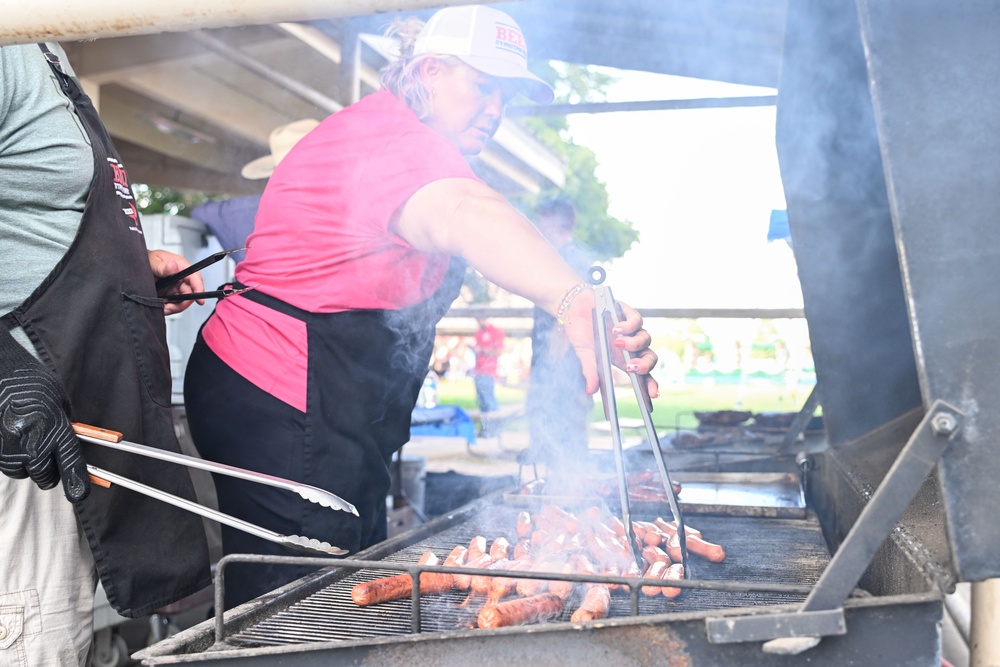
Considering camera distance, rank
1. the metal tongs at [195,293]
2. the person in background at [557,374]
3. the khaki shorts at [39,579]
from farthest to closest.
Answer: the person in background at [557,374]
the metal tongs at [195,293]
the khaki shorts at [39,579]

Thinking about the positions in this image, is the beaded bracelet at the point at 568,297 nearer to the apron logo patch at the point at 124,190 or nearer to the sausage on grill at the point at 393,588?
the sausage on grill at the point at 393,588

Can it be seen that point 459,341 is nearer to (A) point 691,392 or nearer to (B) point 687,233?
(B) point 687,233

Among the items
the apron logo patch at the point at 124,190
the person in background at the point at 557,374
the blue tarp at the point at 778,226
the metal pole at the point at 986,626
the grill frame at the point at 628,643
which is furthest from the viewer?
the person in background at the point at 557,374

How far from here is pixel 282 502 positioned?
2.28m

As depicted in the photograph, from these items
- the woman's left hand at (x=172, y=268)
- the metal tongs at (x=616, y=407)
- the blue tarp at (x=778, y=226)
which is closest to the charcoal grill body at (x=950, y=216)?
the metal tongs at (x=616, y=407)

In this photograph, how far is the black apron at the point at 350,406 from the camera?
2.28 metres

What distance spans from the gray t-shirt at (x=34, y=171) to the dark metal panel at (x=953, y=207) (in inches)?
70.3

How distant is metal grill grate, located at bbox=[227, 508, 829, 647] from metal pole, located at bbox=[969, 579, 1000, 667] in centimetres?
37

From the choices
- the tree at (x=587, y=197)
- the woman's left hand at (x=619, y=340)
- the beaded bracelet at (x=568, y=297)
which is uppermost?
the tree at (x=587, y=197)

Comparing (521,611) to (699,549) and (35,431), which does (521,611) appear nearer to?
(699,549)

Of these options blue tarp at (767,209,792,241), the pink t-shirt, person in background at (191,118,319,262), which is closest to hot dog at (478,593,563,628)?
the pink t-shirt

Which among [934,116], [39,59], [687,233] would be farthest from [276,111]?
[934,116]

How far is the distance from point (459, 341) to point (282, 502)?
492 inches

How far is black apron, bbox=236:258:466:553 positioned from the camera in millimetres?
2283
